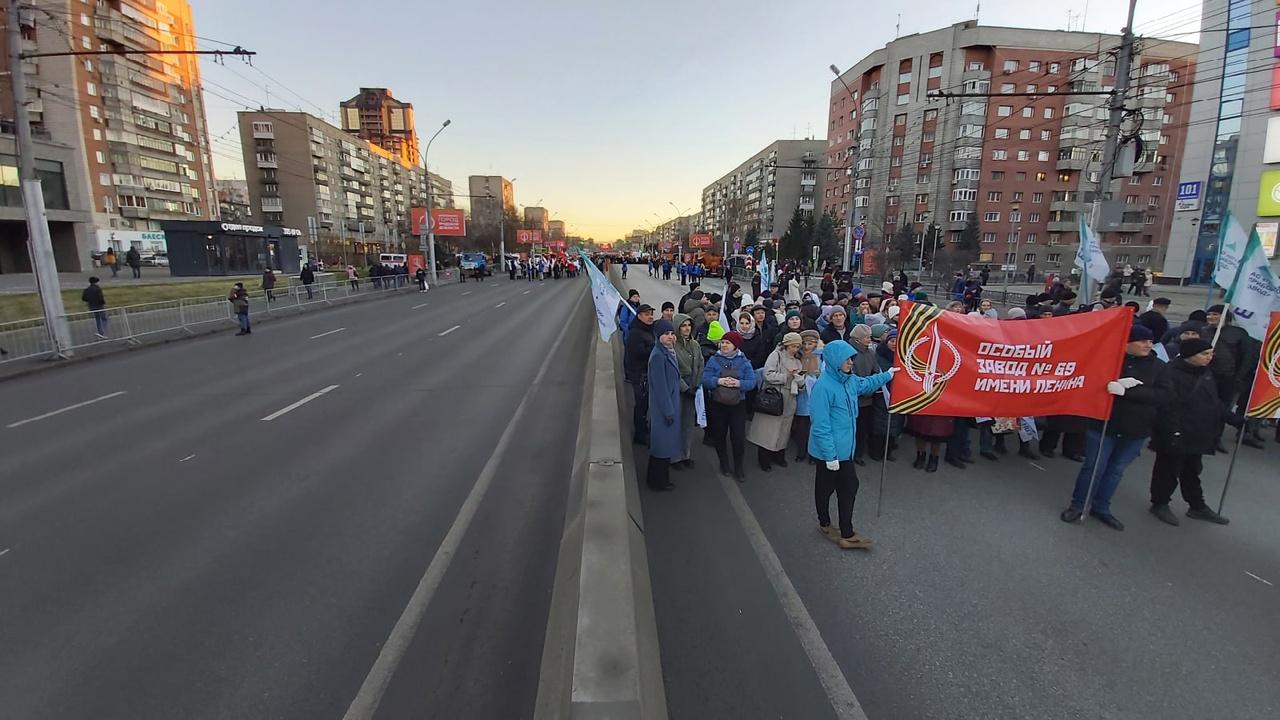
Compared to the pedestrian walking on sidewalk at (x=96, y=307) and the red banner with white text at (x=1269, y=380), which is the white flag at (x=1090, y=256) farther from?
the pedestrian walking on sidewalk at (x=96, y=307)

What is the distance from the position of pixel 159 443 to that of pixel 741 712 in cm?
791

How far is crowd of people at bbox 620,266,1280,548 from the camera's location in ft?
15.2

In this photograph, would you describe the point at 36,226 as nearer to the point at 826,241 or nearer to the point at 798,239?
the point at 798,239

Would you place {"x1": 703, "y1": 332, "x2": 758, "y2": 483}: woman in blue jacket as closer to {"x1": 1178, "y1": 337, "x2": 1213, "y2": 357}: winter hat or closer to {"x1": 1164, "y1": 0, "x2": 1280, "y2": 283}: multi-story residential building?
{"x1": 1178, "y1": 337, "x2": 1213, "y2": 357}: winter hat

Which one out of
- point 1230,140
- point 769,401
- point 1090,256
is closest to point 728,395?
point 769,401

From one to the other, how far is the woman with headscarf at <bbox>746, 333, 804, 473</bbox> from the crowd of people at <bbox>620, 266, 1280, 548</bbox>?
1 centimetres

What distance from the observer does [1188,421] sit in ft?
15.7

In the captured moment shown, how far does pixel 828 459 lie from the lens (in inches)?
172

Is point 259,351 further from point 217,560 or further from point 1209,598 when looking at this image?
point 1209,598

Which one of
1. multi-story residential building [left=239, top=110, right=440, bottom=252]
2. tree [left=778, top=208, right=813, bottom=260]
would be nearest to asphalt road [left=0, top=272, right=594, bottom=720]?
tree [left=778, top=208, right=813, bottom=260]

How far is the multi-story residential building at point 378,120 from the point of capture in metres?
153

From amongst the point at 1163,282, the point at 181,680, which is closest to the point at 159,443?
the point at 181,680

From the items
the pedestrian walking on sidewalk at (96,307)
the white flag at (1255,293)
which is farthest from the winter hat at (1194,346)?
the pedestrian walking on sidewalk at (96,307)

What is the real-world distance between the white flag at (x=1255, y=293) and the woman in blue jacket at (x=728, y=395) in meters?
5.31
